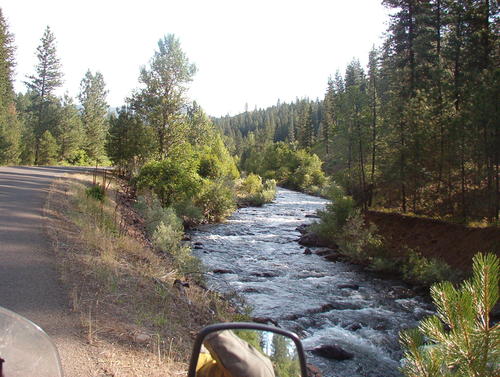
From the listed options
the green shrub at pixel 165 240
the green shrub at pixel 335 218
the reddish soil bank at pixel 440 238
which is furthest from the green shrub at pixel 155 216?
the reddish soil bank at pixel 440 238

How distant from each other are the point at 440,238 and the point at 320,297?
7169mm

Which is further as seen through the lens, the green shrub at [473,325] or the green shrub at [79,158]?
the green shrub at [79,158]

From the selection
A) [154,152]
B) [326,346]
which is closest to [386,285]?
[326,346]

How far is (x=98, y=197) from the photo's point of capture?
1320 centimetres

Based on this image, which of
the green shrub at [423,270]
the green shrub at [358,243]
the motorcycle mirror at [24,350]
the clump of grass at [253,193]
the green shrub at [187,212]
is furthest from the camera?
the clump of grass at [253,193]

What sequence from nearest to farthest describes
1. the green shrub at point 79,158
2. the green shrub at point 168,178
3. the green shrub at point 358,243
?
the green shrub at point 358,243
the green shrub at point 168,178
the green shrub at point 79,158

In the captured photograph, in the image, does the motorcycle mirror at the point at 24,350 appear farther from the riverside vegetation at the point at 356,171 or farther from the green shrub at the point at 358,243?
the green shrub at the point at 358,243

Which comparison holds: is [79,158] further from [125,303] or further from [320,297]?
[125,303]

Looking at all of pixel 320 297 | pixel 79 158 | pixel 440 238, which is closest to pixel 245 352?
pixel 320 297

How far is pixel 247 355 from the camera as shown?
1.73m

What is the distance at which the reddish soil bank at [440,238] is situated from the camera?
1364 cm

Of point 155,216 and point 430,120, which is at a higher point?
point 430,120

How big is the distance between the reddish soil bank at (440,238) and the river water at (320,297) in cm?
250

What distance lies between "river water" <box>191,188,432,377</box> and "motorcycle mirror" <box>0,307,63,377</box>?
21.3 ft
